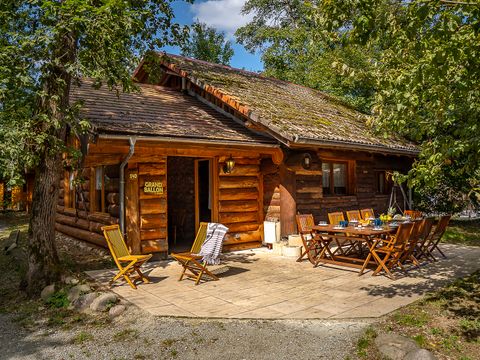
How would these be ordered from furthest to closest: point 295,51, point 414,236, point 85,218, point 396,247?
1. point 295,51
2. point 85,218
3. point 414,236
4. point 396,247

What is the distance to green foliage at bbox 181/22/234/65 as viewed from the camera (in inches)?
1087

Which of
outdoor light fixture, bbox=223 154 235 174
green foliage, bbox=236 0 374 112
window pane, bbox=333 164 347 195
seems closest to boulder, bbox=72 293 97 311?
outdoor light fixture, bbox=223 154 235 174

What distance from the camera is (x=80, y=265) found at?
25.5 feet

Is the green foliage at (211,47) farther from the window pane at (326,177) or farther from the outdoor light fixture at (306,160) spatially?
the outdoor light fixture at (306,160)

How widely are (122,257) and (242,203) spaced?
12.5ft

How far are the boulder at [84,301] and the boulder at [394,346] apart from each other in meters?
3.69

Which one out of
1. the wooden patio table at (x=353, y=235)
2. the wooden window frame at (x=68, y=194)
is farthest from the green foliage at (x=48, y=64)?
the wooden window frame at (x=68, y=194)

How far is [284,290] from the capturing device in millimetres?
5969

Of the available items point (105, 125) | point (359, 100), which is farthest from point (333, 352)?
point (359, 100)

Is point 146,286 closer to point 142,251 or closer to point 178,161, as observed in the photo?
point 142,251

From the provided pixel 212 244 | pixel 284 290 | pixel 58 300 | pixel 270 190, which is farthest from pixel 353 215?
pixel 58 300

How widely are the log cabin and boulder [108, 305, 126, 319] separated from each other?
8.25 feet

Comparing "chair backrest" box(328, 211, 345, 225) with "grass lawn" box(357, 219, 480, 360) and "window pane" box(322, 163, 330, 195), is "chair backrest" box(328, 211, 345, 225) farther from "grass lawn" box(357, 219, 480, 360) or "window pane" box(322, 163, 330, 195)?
"grass lawn" box(357, 219, 480, 360)

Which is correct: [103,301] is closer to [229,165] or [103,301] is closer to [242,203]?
[229,165]
